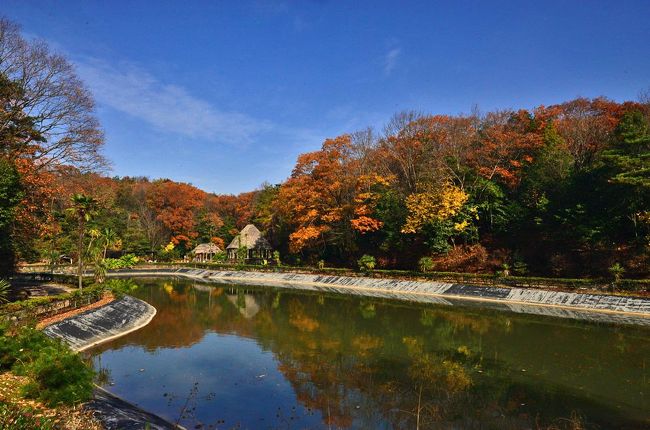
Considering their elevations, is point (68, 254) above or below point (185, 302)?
above

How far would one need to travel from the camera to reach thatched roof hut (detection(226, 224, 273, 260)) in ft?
176

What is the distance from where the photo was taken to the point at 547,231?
102 feet

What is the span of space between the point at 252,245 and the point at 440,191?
27.4 m

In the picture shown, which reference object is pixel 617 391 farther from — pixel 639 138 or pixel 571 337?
pixel 639 138

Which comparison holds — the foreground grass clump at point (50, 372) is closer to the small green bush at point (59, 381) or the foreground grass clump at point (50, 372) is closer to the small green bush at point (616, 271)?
the small green bush at point (59, 381)

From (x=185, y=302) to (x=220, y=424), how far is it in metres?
21.3

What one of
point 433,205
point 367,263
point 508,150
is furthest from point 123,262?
point 508,150

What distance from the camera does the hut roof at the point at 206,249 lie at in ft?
192

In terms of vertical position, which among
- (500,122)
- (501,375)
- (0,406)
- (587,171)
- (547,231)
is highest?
(500,122)

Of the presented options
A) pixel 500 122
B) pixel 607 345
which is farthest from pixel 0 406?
pixel 500 122

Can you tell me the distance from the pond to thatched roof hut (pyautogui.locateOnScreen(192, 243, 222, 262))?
1415 inches

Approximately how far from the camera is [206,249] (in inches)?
2313

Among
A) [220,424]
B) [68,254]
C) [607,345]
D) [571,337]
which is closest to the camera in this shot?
[220,424]

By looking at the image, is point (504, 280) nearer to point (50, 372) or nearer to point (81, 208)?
point (50, 372)
